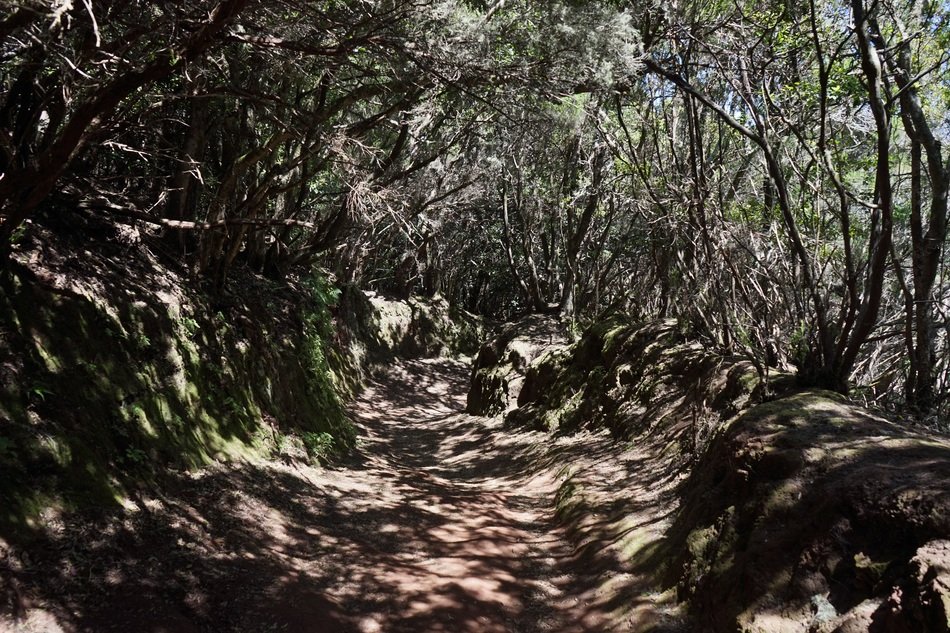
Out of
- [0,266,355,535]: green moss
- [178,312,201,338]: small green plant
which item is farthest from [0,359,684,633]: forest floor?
[178,312,201,338]: small green plant

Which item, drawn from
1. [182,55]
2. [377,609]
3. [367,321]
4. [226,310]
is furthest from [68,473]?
[367,321]

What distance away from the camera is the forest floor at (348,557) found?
3.88 meters

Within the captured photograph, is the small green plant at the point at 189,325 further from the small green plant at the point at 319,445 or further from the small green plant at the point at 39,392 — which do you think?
the small green plant at the point at 39,392

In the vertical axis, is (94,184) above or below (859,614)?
above

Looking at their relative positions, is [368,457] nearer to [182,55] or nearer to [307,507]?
[307,507]

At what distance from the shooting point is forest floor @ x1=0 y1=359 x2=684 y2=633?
3.88 metres

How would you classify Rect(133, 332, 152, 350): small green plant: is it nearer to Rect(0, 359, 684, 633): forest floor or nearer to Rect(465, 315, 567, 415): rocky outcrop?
Rect(0, 359, 684, 633): forest floor

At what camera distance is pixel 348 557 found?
5.67m

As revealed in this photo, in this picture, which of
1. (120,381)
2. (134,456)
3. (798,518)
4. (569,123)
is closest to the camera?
(798,518)

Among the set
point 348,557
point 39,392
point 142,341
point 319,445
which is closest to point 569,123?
point 319,445

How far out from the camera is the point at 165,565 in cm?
441

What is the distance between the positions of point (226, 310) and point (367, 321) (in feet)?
42.0

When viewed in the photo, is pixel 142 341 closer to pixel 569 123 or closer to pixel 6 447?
pixel 6 447

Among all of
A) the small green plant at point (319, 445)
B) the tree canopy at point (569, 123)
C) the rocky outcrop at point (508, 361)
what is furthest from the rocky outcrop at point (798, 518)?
the rocky outcrop at point (508, 361)
